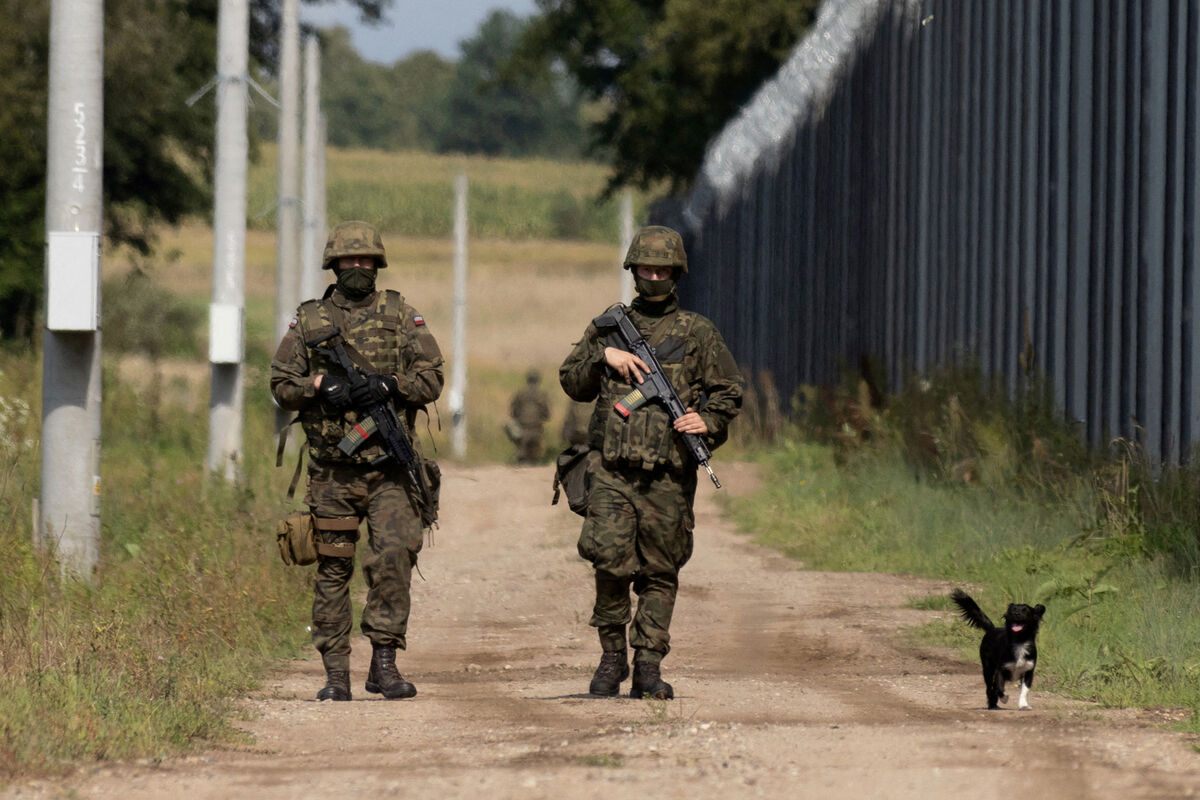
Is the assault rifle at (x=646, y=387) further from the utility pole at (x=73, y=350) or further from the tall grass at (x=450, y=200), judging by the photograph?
the tall grass at (x=450, y=200)

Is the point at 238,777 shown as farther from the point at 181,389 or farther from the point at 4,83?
the point at 181,389

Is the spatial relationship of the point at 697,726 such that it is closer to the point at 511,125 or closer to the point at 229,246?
the point at 229,246

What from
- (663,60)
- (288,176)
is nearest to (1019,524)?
(288,176)

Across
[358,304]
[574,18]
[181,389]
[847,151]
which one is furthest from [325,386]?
[574,18]

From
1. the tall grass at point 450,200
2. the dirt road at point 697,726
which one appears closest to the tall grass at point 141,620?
the dirt road at point 697,726

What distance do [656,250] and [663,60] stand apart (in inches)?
1050

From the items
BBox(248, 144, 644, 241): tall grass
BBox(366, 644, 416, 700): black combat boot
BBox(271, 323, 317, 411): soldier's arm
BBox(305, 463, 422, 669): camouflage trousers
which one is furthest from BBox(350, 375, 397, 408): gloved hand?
BBox(248, 144, 644, 241): tall grass

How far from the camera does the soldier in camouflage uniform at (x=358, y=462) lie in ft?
24.5

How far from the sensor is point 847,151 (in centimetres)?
1847

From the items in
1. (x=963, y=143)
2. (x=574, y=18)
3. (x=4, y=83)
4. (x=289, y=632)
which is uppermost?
(x=574, y=18)

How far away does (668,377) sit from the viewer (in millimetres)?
7223

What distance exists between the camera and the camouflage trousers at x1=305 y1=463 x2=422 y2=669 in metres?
7.52

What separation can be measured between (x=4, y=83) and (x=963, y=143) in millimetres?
13464

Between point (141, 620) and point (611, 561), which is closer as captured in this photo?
point (611, 561)
